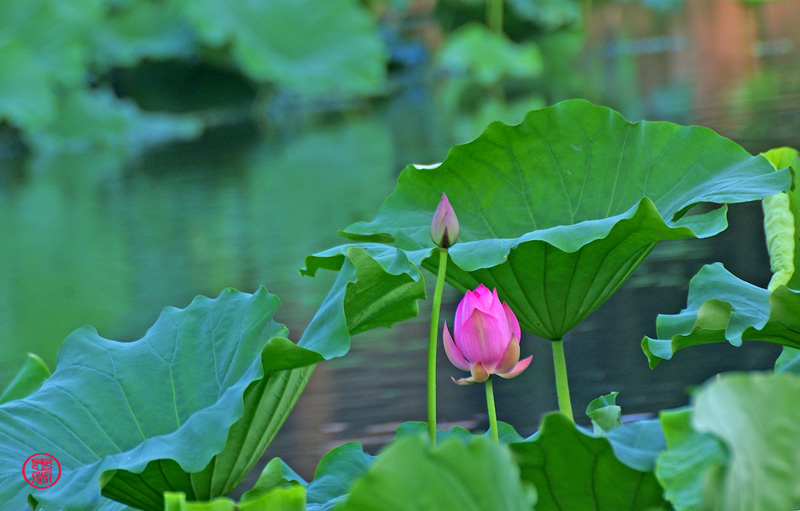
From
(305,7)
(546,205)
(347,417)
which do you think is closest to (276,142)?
(305,7)

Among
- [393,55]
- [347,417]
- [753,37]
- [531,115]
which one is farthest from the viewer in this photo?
[393,55]

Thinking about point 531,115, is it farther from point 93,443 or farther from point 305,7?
point 305,7

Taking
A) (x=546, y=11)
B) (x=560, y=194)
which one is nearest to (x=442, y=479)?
(x=560, y=194)

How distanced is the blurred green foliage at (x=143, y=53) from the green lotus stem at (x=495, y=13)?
1735 millimetres

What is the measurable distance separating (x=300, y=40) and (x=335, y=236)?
233 inches

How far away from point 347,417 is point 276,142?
495 centimetres

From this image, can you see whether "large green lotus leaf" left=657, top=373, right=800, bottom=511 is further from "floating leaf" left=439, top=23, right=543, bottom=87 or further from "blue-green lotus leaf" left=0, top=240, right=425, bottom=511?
"floating leaf" left=439, top=23, right=543, bottom=87

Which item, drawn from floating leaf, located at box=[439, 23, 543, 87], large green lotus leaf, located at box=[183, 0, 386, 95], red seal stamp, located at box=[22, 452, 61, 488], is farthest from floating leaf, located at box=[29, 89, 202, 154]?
red seal stamp, located at box=[22, 452, 61, 488]

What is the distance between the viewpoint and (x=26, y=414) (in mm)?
792

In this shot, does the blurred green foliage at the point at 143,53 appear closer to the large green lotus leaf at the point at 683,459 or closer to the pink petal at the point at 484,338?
the pink petal at the point at 484,338

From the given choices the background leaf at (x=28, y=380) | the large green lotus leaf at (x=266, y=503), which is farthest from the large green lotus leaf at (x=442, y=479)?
the background leaf at (x=28, y=380)

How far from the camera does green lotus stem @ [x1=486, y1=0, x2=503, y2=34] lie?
10.2 metres

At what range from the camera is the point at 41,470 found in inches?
29.8

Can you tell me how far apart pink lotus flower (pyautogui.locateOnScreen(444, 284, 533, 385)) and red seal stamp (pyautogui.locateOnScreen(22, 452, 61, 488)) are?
0.31 meters
